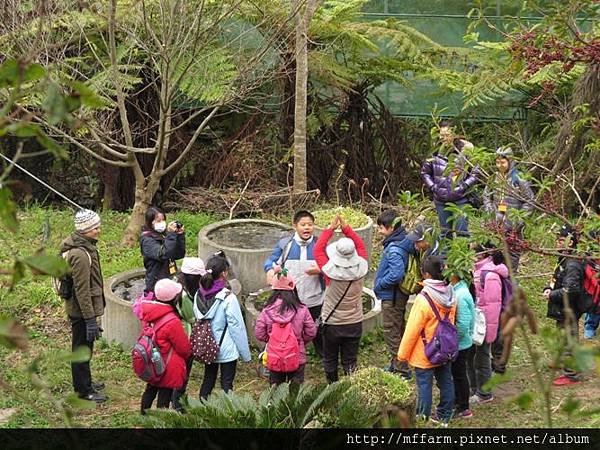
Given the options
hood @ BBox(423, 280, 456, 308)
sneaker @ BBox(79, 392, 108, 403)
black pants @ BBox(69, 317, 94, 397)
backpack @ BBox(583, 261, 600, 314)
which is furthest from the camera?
backpack @ BBox(583, 261, 600, 314)

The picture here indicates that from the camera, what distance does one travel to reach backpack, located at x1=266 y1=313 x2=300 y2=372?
6.54 m

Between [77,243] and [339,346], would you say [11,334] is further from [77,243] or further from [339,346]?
[339,346]

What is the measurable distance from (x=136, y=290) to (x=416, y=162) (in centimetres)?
609

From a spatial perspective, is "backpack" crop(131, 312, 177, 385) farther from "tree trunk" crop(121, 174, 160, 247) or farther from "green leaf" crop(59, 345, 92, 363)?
"tree trunk" crop(121, 174, 160, 247)

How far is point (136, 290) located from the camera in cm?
891

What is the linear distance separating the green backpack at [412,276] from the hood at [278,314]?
1211 millimetres

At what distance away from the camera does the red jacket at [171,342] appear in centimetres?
616

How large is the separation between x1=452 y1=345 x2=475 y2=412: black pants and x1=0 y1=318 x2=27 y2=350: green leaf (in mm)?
5234

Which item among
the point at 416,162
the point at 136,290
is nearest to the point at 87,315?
the point at 136,290

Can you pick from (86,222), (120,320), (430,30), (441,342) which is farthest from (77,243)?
(430,30)

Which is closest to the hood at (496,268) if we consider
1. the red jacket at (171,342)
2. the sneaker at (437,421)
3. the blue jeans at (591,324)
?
the sneaker at (437,421)

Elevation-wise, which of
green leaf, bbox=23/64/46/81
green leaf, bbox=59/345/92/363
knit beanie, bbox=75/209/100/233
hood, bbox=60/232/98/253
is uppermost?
green leaf, bbox=23/64/46/81

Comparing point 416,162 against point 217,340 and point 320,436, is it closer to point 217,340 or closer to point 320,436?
point 217,340

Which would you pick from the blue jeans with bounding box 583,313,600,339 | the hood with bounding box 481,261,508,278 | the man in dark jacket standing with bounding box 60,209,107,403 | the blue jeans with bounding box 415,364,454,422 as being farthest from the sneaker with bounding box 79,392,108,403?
the blue jeans with bounding box 583,313,600,339
